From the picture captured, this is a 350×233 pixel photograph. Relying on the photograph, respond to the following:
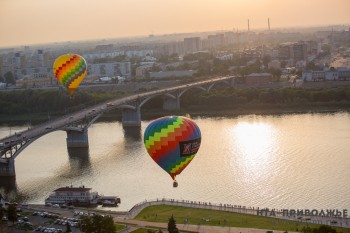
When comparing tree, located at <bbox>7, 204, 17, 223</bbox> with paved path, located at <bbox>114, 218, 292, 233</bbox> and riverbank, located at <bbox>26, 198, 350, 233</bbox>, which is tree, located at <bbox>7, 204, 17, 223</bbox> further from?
paved path, located at <bbox>114, 218, 292, 233</bbox>

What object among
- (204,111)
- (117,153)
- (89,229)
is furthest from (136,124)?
(89,229)

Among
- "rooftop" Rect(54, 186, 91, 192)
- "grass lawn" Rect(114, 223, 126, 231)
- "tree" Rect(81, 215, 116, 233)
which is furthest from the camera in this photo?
"rooftop" Rect(54, 186, 91, 192)

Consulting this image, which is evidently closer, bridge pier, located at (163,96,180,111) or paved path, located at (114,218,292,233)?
paved path, located at (114,218,292,233)

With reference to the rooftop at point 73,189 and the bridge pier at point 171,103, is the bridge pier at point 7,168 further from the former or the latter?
the bridge pier at point 171,103

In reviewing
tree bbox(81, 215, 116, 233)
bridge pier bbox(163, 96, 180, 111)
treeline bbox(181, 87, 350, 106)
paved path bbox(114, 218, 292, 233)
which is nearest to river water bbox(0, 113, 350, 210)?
paved path bbox(114, 218, 292, 233)

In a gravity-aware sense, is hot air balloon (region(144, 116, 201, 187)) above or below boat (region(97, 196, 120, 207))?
above

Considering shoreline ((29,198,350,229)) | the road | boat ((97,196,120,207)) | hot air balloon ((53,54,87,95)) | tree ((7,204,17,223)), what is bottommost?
boat ((97,196,120,207))

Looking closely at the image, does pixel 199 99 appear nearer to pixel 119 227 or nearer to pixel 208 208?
pixel 208 208

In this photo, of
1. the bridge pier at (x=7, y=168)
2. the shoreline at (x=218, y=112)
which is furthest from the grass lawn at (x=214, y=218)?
the shoreline at (x=218, y=112)
